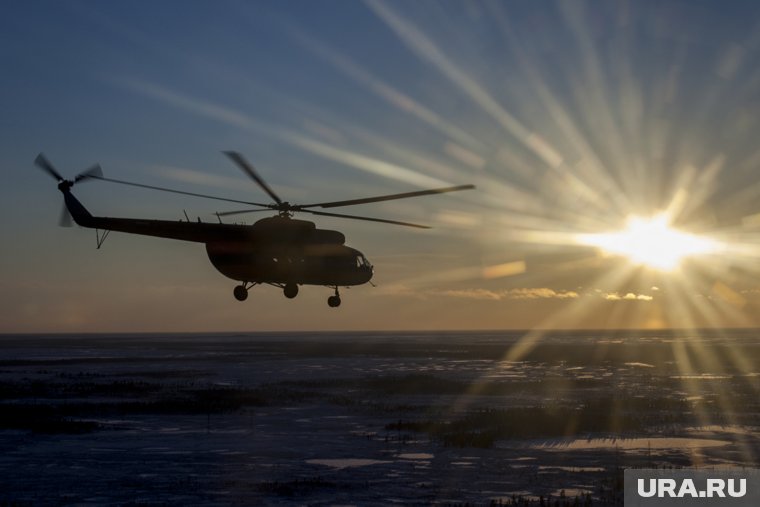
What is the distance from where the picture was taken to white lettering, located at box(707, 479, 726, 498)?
85.5 feet

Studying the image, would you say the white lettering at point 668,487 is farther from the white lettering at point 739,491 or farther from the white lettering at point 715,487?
the white lettering at point 739,491

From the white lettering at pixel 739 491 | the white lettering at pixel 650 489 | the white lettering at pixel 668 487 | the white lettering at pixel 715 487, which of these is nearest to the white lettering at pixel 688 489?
the white lettering at pixel 668 487

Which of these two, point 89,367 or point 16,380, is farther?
point 89,367

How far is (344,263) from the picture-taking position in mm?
32656

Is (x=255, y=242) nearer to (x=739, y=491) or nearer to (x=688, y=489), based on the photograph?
(x=688, y=489)

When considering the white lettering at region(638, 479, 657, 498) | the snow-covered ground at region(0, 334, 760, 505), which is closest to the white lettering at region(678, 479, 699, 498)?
the white lettering at region(638, 479, 657, 498)

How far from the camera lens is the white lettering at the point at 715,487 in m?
26.1

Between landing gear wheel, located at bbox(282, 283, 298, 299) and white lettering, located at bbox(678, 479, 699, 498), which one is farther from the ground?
landing gear wheel, located at bbox(282, 283, 298, 299)

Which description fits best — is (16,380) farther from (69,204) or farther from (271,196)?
(271,196)

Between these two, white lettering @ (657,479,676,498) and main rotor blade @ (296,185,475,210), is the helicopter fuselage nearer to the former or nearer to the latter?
main rotor blade @ (296,185,475,210)

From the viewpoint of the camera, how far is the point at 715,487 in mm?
26734

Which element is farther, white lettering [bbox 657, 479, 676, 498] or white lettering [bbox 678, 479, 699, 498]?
white lettering [bbox 678, 479, 699, 498]

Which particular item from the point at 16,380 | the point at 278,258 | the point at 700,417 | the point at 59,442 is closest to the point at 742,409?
the point at 700,417

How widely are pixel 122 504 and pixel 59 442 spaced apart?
1291cm
